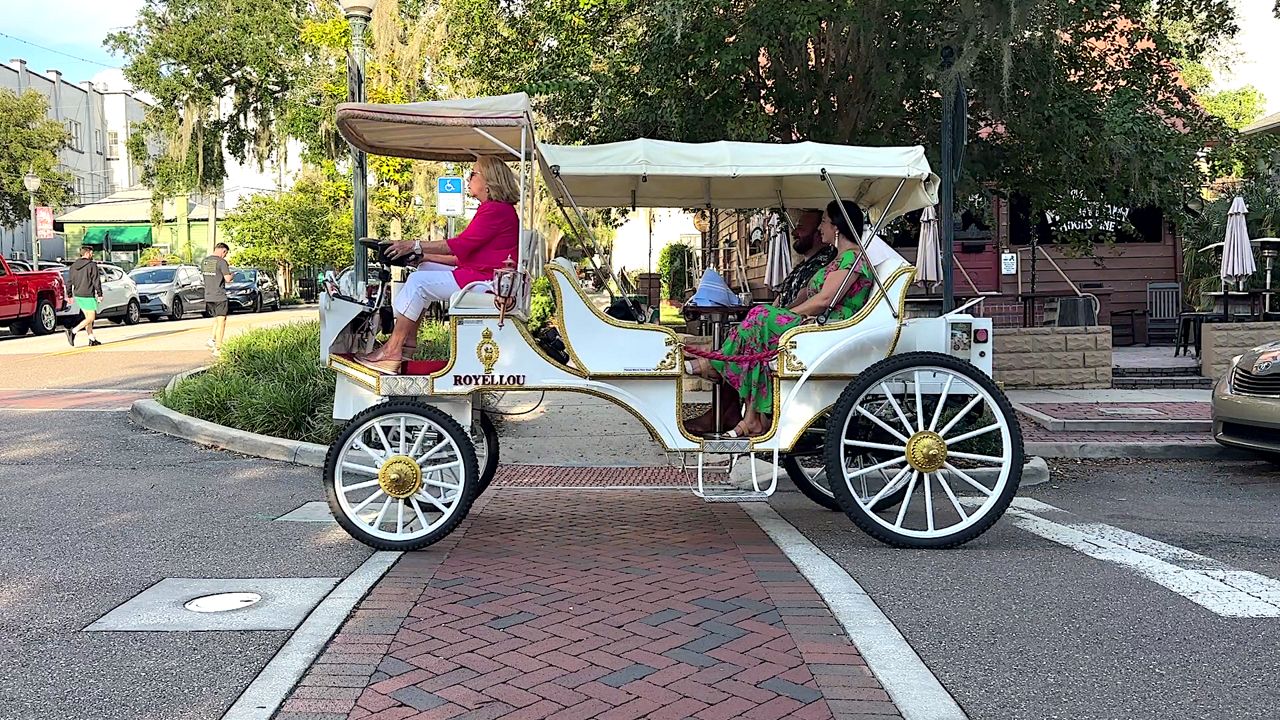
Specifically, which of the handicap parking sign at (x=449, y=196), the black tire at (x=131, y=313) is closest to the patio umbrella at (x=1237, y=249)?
the handicap parking sign at (x=449, y=196)

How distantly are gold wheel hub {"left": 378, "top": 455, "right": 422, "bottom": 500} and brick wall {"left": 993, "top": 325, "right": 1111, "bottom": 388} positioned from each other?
944 centimetres

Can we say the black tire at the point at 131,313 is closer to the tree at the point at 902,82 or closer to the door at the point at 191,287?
the door at the point at 191,287

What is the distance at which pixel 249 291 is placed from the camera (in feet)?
119

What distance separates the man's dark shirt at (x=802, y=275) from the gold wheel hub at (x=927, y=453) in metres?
1.38

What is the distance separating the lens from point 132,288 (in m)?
28.5

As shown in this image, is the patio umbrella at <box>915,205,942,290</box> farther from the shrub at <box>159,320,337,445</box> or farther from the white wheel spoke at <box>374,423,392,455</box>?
the white wheel spoke at <box>374,423,392,455</box>

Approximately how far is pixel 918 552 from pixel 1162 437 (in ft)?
17.4

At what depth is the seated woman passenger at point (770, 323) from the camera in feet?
20.7

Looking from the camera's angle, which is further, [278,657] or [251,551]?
[251,551]

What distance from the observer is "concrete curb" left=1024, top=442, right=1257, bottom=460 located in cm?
959

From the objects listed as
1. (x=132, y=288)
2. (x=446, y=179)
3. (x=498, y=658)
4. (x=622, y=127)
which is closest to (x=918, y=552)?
(x=498, y=658)

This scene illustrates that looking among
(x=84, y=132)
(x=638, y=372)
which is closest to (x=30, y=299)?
(x=638, y=372)

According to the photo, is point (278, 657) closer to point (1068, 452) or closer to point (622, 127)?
point (1068, 452)

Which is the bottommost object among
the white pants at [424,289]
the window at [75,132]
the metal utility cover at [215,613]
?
the metal utility cover at [215,613]
